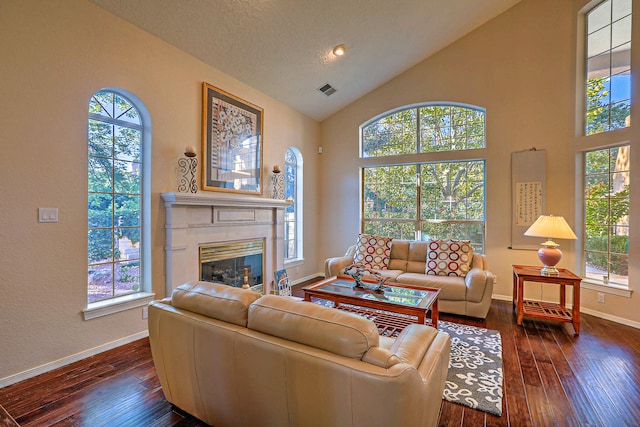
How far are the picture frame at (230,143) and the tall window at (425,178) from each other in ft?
7.00

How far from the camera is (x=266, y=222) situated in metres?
4.39

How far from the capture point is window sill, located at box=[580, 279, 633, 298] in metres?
3.39

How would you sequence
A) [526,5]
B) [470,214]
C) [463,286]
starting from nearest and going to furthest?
[463,286], [526,5], [470,214]

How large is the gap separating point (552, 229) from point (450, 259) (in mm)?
1141

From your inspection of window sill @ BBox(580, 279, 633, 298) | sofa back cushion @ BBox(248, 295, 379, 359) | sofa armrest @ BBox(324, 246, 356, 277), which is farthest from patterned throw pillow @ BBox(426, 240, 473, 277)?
sofa back cushion @ BBox(248, 295, 379, 359)

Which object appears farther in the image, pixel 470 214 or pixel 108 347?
pixel 470 214

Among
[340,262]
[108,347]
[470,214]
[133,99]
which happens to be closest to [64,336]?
[108,347]

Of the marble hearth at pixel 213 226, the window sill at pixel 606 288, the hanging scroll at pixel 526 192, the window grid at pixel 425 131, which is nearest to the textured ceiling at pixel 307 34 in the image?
the window grid at pixel 425 131

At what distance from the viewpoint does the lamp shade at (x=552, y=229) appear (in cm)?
327

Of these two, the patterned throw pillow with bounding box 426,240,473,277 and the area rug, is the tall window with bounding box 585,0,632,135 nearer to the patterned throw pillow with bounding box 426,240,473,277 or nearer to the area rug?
the patterned throw pillow with bounding box 426,240,473,277

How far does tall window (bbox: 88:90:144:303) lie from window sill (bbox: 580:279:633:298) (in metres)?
5.21

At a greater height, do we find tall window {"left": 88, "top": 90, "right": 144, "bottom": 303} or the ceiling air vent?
the ceiling air vent

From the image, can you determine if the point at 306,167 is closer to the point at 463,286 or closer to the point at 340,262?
the point at 340,262

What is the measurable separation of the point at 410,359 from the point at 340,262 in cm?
303
